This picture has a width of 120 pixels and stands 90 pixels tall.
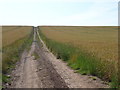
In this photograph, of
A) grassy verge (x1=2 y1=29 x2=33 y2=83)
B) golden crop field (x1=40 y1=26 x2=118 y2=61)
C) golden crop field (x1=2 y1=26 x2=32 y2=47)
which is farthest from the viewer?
golden crop field (x1=2 y1=26 x2=32 y2=47)

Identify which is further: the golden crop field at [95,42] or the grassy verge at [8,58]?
the golden crop field at [95,42]

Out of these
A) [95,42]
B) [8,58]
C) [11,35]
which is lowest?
[8,58]

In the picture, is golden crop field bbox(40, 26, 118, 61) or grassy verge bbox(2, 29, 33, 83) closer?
grassy verge bbox(2, 29, 33, 83)

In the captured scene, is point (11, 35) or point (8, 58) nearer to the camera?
point (8, 58)

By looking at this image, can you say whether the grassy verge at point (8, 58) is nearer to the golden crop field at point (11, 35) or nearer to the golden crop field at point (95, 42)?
the golden crop field at point (95, 42)

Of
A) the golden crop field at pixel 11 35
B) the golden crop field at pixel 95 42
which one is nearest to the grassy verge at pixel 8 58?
the golden crop field at pixel 95 42

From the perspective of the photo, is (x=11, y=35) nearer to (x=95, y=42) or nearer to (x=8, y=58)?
(x=95, y=42)

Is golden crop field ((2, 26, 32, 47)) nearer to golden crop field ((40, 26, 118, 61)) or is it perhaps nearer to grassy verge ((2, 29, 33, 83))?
grassy verge ((2, 29, 33, 83))

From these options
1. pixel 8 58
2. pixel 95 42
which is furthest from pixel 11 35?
pixel 8 58

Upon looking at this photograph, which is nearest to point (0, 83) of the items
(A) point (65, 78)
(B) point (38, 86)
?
(B) point (38, 86)

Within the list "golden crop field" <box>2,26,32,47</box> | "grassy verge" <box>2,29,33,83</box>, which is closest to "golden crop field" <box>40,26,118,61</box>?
"grassy verge" <box>2,29,33,83</box>

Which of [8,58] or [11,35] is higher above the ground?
[11,35]

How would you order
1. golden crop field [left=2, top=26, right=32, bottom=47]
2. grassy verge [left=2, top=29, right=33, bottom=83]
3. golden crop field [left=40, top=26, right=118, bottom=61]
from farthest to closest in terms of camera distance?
1. golden crop field [left=2, top=26, right=32, bottom=47]
2. golden crop field [left=40, top=26, right=118, bottom=61]
3. grassy verge [left=2, top=29, right=33, bottom=83]

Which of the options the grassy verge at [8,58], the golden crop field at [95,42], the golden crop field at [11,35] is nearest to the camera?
the grassy verge at [8,58]
